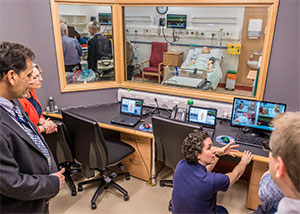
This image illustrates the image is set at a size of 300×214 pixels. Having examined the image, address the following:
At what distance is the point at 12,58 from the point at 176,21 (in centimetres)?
447

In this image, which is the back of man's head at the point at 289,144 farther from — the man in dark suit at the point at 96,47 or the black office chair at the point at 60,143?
the man in dark suit at the point at 96,47

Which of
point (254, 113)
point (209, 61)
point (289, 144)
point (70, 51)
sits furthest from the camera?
point (209, 61)

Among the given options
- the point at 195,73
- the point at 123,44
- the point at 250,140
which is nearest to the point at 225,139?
the point at 250,140

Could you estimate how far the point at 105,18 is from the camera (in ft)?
10.0

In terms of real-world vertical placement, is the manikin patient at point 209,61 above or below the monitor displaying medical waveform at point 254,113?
above

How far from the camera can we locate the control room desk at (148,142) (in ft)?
7.07

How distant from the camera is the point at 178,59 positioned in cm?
439

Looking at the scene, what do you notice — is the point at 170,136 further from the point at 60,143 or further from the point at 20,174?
the point at 20,174

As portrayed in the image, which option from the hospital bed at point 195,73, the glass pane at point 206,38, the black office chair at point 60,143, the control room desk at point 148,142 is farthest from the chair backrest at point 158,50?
the black office chair at point 60,143

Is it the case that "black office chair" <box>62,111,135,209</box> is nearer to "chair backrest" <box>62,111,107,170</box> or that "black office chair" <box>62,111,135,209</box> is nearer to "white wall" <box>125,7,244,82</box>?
"chair backrest" <box>62,111,107,170</box>

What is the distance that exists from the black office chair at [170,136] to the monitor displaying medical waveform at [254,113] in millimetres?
712

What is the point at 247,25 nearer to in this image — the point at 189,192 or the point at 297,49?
the point at 297,49

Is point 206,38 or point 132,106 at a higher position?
point 206,38

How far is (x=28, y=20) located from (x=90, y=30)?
0.77 m
